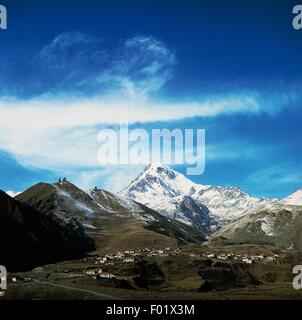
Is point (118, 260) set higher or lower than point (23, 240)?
lower

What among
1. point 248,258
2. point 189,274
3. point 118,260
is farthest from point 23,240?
point 248,258

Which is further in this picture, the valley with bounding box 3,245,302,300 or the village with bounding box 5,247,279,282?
the valley with bounding box 3,245,302,300

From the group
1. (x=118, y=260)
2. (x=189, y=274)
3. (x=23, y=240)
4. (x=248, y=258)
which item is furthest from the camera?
(x=248, y=258)

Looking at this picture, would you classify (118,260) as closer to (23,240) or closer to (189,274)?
(189,274)

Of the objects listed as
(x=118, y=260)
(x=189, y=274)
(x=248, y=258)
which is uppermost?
(x=248, y=258)

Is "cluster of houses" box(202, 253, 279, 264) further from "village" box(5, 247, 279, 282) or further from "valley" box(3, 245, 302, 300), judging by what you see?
"valley" box(3, 245, 302, 300)

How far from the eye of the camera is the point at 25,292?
60.5 m

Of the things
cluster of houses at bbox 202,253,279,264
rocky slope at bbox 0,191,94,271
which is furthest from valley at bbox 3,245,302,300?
rocky slope at bbox 0,191,94,271

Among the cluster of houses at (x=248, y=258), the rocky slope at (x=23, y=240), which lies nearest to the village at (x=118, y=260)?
the cluster of houses at (x=248, y=258)
